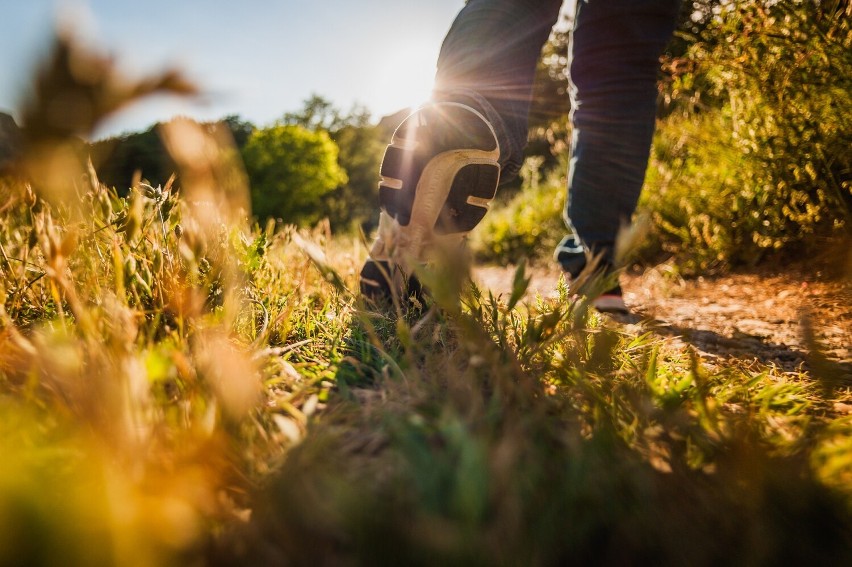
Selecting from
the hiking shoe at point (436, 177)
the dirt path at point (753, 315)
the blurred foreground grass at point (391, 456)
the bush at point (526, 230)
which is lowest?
the bush at point (526, 230)

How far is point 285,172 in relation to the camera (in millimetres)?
15727

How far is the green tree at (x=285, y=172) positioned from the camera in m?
15.5

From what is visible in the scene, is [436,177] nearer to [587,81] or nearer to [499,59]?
[499,59]

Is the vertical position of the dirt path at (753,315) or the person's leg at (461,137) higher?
the person's leg at (461,137)

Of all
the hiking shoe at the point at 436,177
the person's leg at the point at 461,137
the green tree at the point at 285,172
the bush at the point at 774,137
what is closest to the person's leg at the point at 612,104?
the person's leg at the point at 461,137

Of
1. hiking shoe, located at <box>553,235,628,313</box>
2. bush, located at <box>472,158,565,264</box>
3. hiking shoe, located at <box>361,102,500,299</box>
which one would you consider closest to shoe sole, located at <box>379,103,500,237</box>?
hiking shoe, located at <box>361,102,500,299</box>

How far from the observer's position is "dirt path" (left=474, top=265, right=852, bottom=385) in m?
1.09

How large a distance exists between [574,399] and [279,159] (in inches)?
655

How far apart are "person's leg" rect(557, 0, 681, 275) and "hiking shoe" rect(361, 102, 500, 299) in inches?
18.9

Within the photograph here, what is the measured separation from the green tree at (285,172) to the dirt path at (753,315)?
1416 centimetres

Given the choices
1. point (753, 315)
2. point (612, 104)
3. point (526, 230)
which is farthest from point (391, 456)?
point (526, 230)

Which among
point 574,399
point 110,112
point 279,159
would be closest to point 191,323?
point 574,399

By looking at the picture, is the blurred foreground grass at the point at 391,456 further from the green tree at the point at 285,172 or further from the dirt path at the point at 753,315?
the green tree at the point at 285,172

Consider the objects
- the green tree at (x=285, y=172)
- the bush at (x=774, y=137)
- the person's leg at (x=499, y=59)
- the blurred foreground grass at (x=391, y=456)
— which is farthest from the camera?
the green tree at (x=285, y=172)
